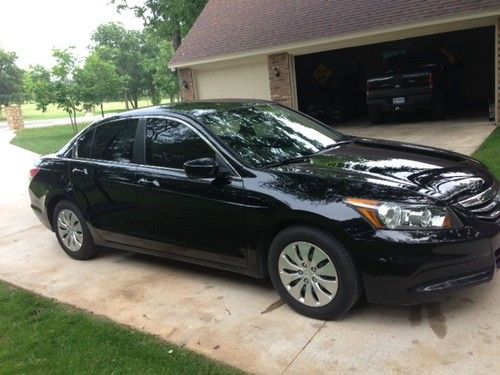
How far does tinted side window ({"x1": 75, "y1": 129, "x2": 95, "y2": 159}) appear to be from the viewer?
5336 millimetres

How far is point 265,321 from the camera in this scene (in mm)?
3779

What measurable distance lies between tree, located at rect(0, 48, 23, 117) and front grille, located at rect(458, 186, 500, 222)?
7596cm

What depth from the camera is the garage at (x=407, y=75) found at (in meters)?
13.8

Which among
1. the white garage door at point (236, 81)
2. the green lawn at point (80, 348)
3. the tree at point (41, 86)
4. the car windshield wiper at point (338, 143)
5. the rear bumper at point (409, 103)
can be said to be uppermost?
the tree at point (41, 86)

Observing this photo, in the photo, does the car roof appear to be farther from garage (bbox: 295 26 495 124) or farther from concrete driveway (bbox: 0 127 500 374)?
garage (bbox: 295 26 495 124)

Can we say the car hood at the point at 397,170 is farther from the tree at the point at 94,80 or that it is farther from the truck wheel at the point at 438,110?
the tree at the point at 94,80

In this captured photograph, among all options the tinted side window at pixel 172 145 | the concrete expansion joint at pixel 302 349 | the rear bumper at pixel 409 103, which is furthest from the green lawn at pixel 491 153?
the tinted side window at pixel 172 145

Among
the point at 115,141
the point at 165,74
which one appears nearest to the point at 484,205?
the point at 115,141

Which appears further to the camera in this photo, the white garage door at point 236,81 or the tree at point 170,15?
the tree at point 170,15

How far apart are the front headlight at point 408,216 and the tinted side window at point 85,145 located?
3.18 m

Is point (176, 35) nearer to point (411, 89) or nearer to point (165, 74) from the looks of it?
point (411, 89)

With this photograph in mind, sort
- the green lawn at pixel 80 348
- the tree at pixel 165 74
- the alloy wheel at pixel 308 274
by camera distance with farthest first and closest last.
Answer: the tree at pixel 165 74 → the alloy wheel at pixel 308 274 → the green lawn at pixel 80 348

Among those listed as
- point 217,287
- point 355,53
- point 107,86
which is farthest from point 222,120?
point 107,86

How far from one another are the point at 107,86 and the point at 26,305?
77.3 feet
